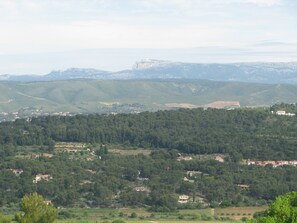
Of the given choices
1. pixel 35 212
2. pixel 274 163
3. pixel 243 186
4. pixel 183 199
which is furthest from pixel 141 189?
pixel 35 212

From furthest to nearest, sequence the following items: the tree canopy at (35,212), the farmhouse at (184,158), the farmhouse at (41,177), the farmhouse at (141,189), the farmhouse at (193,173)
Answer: the farmhouse at (184,158), the farmhouse at (193,173), the farmhouse at (41,177), the farmhouse at (141,189), the tree canopy at (35,212)

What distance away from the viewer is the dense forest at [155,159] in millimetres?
59219

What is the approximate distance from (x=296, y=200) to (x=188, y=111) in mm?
72587

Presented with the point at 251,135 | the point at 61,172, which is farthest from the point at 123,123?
the point at 61,172

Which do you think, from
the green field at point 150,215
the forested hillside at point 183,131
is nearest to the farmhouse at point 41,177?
the green field at point 150,215

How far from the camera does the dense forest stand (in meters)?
59.2

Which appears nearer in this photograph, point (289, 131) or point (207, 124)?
point (289, 131)

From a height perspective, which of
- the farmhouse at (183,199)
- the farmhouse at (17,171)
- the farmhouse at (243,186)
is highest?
the farmhouse at (17,171)

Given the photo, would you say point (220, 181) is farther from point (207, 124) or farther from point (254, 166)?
point (207, 124)

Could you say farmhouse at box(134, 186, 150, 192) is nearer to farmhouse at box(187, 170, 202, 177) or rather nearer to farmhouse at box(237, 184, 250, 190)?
farmhouse at box(187, 170, 202, 177)

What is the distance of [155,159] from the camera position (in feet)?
244

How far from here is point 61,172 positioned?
220ft

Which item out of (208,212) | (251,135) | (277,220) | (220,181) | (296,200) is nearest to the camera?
(277,220)

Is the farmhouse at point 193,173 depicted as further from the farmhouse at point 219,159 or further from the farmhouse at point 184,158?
the farmhouse at point 184,158
